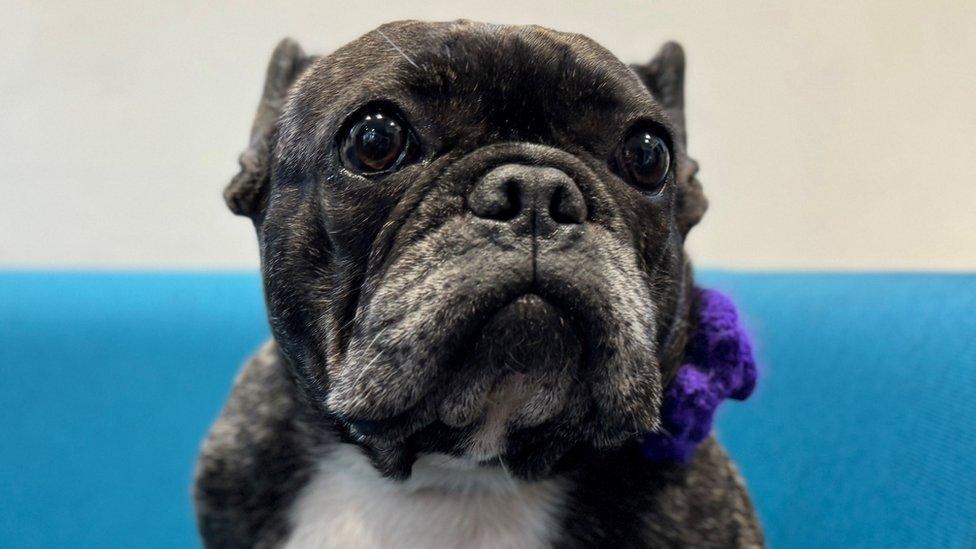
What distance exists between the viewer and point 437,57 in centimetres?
88

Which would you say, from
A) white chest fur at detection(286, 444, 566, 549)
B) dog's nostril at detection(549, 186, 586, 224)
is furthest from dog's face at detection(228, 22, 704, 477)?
white chest fur at detection(286, 444, 566, 549)

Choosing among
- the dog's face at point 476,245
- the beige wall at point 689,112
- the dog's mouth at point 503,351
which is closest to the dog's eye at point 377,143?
the dog's face at point 476,245

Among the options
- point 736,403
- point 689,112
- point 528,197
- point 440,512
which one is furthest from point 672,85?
point 689,112

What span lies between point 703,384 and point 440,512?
355mm

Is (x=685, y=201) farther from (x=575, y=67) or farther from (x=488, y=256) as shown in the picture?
(x=488, y=256)

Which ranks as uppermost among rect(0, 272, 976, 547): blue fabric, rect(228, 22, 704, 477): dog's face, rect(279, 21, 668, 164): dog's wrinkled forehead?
rect(279, 21, 668, 164): dog's wrinkled forehead

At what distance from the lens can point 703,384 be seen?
991mm

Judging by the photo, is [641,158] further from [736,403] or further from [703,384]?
[736,403]

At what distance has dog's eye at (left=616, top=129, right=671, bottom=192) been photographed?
941 mm

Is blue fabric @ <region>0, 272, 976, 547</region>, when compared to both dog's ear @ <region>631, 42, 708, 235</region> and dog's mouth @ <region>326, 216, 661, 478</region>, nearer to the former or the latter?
dog's ear @ <region>631, 42, 708, 235</region>

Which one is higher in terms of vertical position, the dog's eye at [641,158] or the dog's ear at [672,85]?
the dog's ear at [672,85]

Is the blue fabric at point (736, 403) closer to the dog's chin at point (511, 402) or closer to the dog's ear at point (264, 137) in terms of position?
the dog's chin at point (511, 402)

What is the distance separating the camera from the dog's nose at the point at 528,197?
2.52 feet

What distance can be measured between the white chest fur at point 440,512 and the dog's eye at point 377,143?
0.36 m
